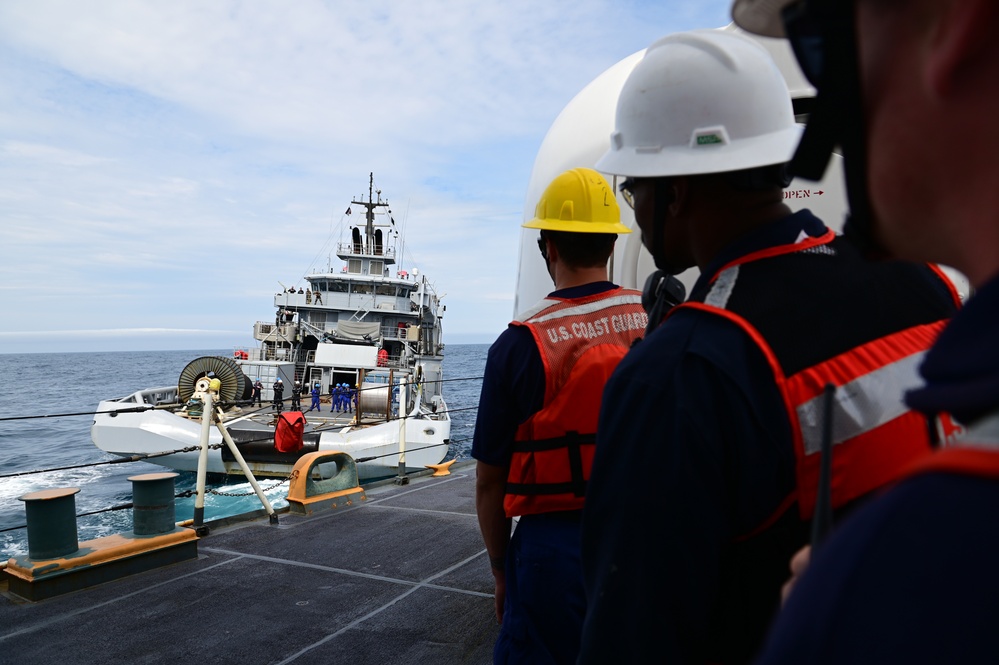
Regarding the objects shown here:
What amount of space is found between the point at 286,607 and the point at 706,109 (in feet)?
13.2

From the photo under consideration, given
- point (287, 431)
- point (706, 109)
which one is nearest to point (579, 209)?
point (706, 109)

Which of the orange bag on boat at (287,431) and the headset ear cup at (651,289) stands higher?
the headset ear cup at (651,289)

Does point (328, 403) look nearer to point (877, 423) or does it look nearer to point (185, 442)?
point (185, 442)

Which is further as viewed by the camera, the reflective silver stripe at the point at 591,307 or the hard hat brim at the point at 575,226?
the hard hat brim at the point at 575,226

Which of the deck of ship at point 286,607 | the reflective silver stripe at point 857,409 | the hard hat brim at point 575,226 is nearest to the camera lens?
the reflective silver stripe at point 857,409

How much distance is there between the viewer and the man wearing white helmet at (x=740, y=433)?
4.00 feet

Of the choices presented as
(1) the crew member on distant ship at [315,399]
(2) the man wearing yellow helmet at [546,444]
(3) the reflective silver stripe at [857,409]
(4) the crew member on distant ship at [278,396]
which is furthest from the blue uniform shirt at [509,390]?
(1) the crew member on distant ship at [315,399]

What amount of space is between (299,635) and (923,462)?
4158mm

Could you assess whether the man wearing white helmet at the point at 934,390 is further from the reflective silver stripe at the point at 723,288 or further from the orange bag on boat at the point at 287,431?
the orange bag on boat at the point at 287,431

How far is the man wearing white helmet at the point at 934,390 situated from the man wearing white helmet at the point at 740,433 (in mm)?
665

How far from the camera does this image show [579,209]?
8.93 feet

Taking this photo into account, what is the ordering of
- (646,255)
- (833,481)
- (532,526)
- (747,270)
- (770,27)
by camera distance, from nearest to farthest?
(770,27) < (833,481) < (747,270) < (532,526) < (646,255)

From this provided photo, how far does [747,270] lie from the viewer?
1.35 metres

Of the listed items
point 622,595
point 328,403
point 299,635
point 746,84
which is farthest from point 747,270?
point 328,403
